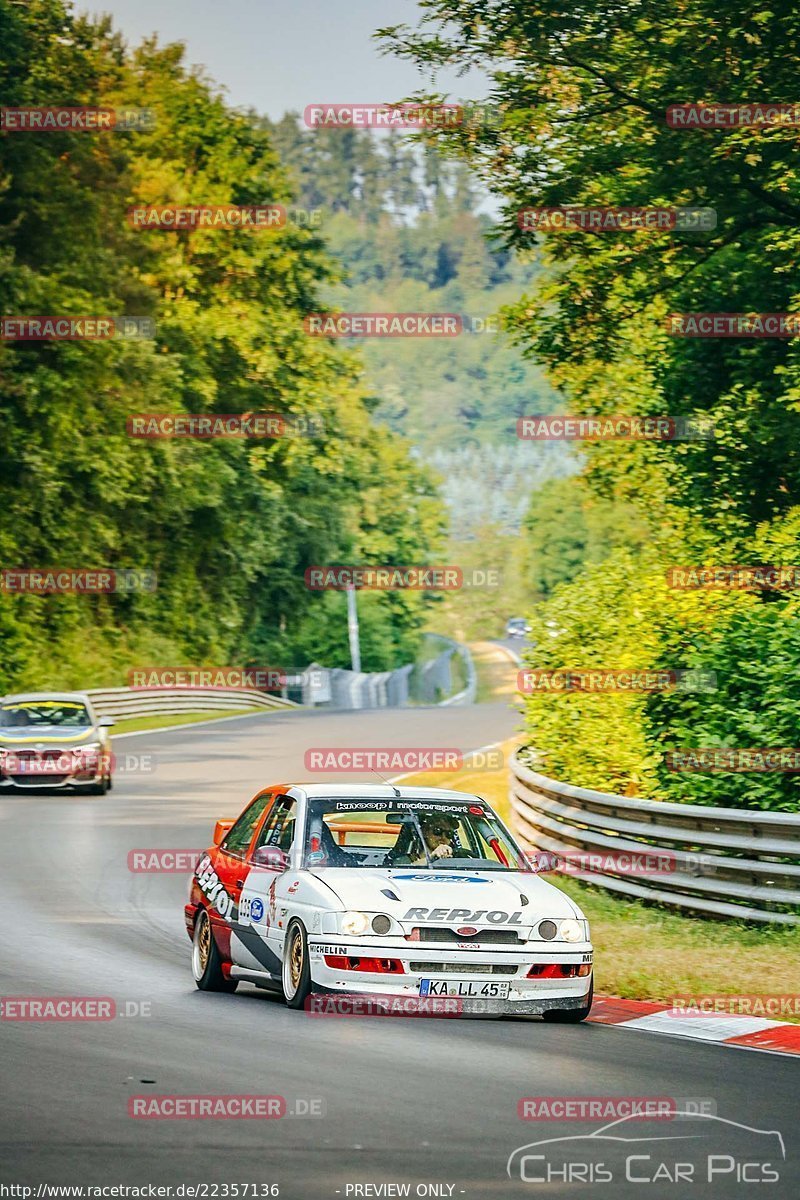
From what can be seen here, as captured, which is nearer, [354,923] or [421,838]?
[354,923]

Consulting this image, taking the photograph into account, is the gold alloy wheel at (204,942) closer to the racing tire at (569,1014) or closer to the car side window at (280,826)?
the car side window at (280,826)

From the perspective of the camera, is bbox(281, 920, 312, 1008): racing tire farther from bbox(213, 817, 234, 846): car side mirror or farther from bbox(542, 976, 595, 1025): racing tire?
bbox(213, 817, 234, 846): car side mirror

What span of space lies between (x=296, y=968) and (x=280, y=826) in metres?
1.37

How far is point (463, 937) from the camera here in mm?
10891

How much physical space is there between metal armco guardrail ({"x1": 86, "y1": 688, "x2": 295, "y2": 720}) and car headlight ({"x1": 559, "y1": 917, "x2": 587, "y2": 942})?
36.1 metres

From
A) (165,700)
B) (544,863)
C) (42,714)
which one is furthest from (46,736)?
(165,700)

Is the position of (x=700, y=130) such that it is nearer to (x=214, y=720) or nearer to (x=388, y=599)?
(x=214, y=720)

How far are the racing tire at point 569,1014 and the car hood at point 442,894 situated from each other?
0.50 m

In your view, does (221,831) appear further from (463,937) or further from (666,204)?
(666,204)

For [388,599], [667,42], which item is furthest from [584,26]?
[388,599]

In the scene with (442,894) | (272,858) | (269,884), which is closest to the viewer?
(442,894)

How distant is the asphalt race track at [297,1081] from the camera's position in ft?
22.9

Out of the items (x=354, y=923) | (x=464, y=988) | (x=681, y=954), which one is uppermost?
(x=354, y=923)

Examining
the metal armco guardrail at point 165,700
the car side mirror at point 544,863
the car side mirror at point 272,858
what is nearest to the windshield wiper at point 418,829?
the car side mirror at point 544,863
